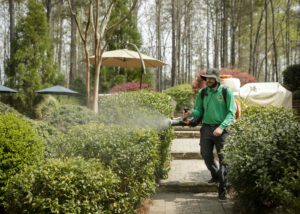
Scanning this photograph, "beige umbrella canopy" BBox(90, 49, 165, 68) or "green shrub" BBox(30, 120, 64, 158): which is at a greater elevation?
"beige umbrella canopy" BBox(90, 49, 165, 68)

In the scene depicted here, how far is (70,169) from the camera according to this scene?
337cm

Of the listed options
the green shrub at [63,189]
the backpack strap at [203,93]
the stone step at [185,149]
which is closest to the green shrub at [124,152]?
the green shrub at [63,189]

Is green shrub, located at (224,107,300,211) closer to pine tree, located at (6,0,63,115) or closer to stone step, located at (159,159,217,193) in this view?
stone step, located at (159,159,217,193)

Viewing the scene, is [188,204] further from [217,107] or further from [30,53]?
[30,53]

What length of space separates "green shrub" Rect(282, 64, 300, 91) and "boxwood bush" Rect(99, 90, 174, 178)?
31.4 feet

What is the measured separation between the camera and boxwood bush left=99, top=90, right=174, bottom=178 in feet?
17.3

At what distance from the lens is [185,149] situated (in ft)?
28.1

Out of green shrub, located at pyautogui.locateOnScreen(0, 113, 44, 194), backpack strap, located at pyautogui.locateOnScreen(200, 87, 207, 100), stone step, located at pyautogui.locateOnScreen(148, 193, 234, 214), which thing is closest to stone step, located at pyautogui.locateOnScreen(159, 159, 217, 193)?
stone step, located at pyautogui.locateOnScreen(148, 193, 234, 214)

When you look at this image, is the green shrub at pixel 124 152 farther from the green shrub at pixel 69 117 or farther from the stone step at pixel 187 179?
the green shrub at pixel 69 117

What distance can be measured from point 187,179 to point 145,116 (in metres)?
1.57

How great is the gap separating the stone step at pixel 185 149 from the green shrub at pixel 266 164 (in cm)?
358

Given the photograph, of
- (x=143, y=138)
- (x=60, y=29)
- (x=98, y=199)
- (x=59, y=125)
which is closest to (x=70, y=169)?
(x=98, y=199)

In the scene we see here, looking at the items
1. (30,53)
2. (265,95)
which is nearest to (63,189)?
(265,95)

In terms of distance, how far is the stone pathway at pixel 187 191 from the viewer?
502 centimetres
